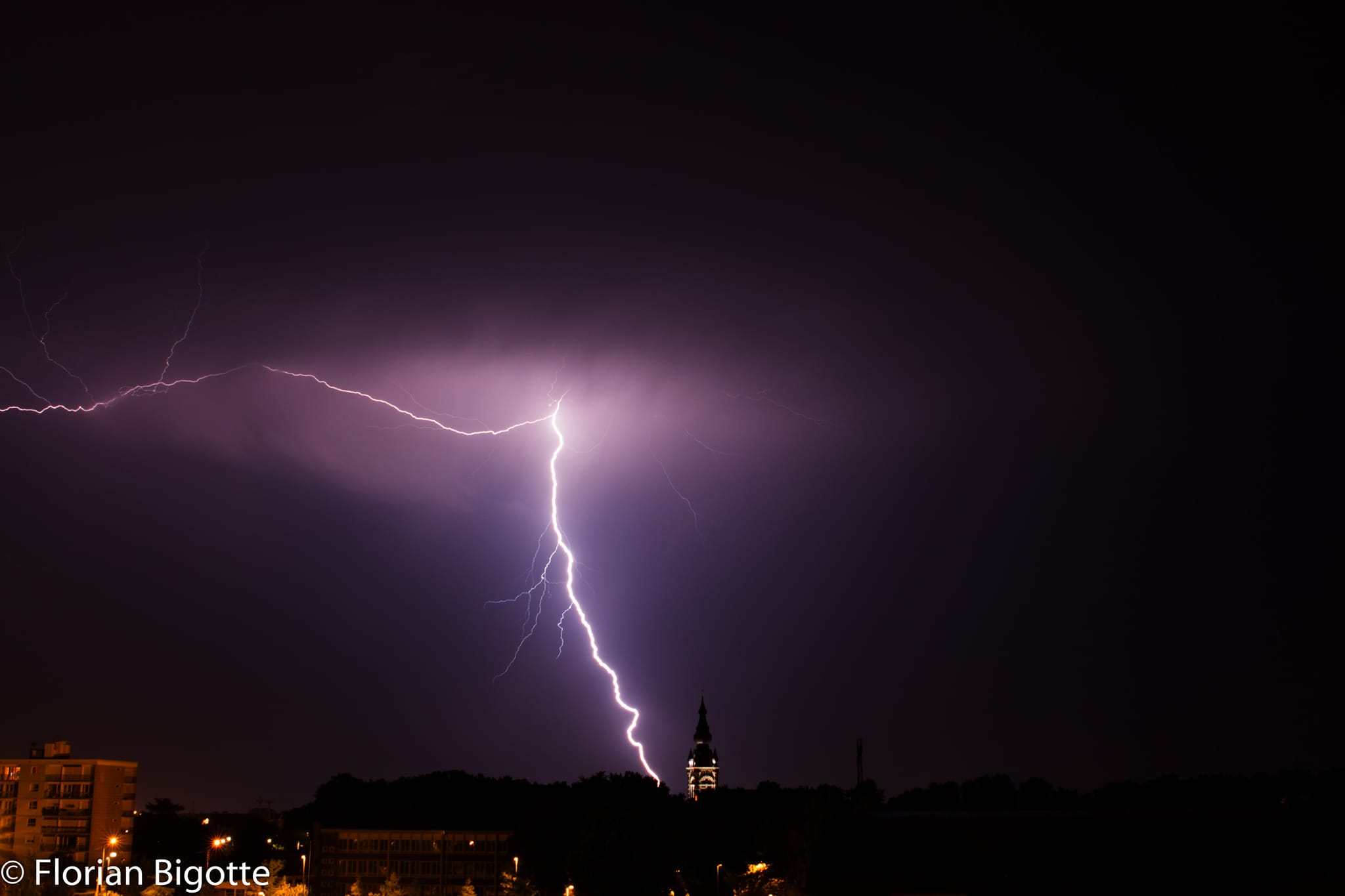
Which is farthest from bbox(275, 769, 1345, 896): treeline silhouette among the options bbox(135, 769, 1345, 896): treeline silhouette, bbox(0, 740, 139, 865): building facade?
bbox(0, 740, 139, 865): building facade

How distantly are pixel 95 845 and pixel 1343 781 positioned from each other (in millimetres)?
75361

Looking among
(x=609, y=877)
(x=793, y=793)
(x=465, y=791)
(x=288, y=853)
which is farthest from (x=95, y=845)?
(x=793, y=793)

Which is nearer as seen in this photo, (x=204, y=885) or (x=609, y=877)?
(x=204, y=885)

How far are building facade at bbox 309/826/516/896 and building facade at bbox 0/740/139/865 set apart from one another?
1094cm

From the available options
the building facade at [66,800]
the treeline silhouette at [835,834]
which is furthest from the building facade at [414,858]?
the building facade at [66,800]

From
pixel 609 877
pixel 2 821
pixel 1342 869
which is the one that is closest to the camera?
pixel 1342 869

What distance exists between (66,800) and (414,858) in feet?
63.9

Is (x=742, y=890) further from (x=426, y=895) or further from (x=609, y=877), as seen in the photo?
(x=426, y=895)

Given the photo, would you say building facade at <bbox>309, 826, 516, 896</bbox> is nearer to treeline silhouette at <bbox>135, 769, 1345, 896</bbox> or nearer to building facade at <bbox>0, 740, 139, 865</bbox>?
treeline silhouette at <bbox>135, 769, 1345, 896</bbox>

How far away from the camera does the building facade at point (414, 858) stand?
67562 millimetres

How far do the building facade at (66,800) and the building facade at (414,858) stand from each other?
1094cm

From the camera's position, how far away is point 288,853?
73.8 meters

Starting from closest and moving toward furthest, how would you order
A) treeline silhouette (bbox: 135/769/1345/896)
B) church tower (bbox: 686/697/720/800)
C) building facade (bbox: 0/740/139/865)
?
treeline silhouette (bbox: 135/769/1345/896)
building facade (bbox: 0/740/139/865)
church tower (bbox: 686/697/720/800)

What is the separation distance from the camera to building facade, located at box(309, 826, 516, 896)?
67.6 m
